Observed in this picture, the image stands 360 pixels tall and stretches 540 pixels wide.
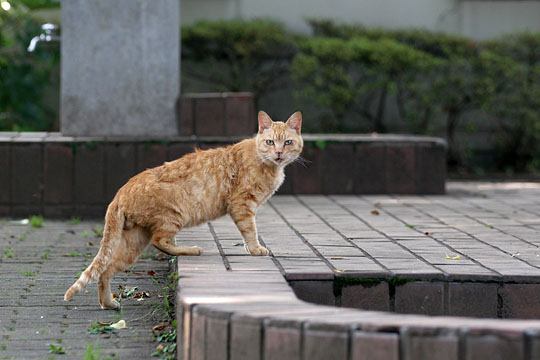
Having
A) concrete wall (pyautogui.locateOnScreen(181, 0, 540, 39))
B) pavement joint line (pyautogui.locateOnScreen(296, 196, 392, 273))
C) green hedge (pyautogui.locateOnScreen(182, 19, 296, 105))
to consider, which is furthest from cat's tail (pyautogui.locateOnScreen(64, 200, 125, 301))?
concrete wall (pyautogui.locateOnScreen(181, 0, 540, 39))

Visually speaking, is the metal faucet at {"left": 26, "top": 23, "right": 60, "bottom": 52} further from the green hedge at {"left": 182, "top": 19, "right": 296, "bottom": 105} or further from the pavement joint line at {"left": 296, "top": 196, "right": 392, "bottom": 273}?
the green hedge at {"left": 182, "top": 19, "right": 296, "bottom": 105}

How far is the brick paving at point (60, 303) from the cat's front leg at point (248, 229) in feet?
1.85

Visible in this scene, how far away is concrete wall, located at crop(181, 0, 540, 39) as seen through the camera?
49.2ft

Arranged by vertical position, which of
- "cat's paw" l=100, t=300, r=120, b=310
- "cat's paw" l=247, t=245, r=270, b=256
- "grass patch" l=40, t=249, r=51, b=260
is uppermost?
"cat's paw" l=247, t=245, r=270, b=256

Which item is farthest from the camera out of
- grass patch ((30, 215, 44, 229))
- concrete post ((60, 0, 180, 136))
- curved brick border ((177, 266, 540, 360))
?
concrete post ((60, 0, 180, 136))

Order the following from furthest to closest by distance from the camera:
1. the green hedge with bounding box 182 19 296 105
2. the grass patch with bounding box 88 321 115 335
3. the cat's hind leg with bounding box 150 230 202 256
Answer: the green hedge with bounding box 182 19 296 105, the cat's hind leg with bounding box 150 230 202 256, the grass patch with bounding box 88 321 115 335

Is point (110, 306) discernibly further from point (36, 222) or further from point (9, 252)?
point (36, 222)

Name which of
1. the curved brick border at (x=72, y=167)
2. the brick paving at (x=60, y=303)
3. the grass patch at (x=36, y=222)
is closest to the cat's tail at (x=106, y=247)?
the brick paving at (x=60, y=303)

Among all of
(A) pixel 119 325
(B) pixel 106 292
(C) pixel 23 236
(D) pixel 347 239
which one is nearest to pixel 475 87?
(C) pixel 23 236

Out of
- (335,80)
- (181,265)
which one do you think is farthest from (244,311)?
(335,80)

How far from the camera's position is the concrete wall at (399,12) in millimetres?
15008

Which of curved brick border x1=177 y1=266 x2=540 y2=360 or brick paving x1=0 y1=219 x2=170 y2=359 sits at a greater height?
curved brick border x1=177 y1=266 x2=540 y2=360

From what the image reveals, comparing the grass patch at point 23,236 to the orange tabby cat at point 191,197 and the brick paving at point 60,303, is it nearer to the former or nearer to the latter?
the brick paving at point 60,303

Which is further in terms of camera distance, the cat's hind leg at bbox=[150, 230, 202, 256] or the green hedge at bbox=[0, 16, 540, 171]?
the green hedge at bbox=[0, 16, 540, 171]
